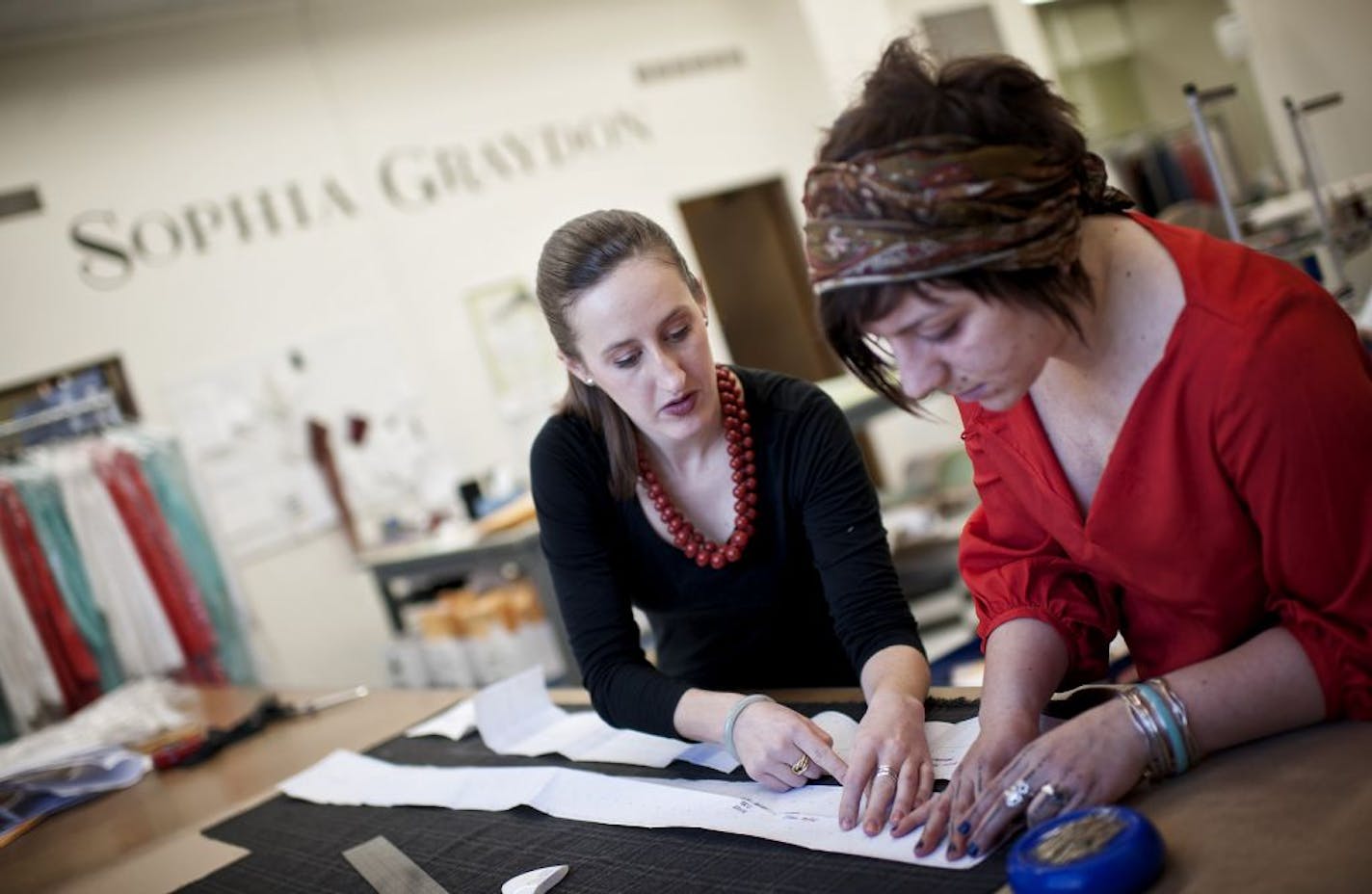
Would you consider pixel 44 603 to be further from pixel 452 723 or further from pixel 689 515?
pixel 689 515

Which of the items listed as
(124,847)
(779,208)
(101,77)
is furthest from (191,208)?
(124,847)

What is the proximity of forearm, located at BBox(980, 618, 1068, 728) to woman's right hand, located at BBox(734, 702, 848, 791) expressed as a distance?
19 cm

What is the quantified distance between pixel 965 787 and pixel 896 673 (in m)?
0.35

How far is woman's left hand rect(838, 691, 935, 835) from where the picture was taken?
1215mm

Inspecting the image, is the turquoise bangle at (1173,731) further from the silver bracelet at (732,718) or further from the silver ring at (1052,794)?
the silver bracelet at (732,718)

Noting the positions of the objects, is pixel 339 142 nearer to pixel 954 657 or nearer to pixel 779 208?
pixel 779 208

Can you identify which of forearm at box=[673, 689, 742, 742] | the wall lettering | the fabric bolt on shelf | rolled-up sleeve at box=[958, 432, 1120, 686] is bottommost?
the fabric bolt on shelf

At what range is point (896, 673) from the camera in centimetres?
150

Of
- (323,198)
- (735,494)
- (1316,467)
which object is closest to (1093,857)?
(1316,467)

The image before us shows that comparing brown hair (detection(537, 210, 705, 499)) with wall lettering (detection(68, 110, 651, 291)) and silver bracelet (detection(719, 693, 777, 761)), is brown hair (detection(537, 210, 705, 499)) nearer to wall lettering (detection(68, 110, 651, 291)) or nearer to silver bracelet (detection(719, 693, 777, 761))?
silver bracelet (detection(719, 693, 777, 761))

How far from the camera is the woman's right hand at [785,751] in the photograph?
1.36 meters

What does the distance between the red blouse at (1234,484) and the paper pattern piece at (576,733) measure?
18cm

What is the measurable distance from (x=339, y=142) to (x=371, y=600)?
7.09 ft

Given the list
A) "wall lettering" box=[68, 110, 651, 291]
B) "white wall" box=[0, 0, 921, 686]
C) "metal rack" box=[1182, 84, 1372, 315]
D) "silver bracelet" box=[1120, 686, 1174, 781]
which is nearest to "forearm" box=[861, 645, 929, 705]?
"silver bracelet" box=[1120, 686, 1174, 781]
